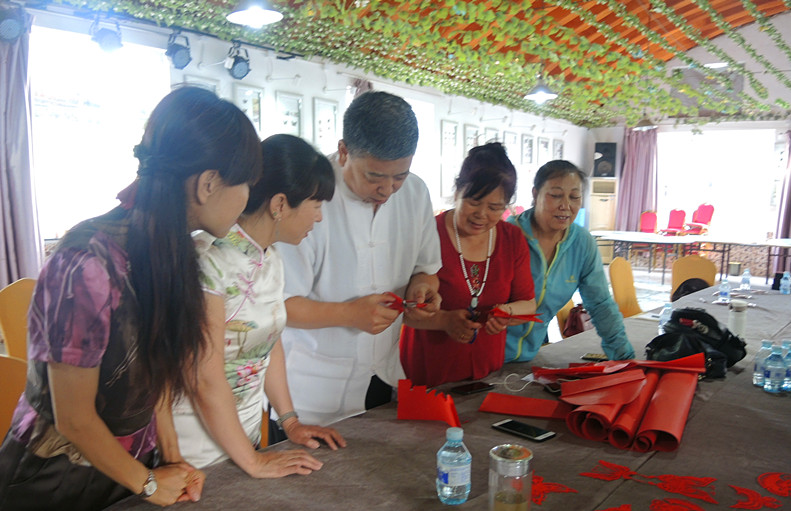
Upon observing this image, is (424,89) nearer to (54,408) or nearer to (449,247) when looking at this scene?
(449,247)

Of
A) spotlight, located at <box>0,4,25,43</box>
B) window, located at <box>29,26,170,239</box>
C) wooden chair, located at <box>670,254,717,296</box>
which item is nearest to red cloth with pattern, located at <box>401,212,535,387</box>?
wooden chair, located at <box>670,254,717,296</box>

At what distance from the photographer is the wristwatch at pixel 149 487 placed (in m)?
1.14

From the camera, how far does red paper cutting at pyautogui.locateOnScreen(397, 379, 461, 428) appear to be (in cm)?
161

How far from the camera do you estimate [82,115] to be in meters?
5.60

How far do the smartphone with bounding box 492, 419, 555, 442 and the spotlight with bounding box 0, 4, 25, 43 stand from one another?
5012mm

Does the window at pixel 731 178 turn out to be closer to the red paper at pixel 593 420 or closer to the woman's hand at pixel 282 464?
the red paper at pixel 593 420

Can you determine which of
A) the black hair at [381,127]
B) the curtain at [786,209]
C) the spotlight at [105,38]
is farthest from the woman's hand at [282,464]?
the curtain at [786,209]

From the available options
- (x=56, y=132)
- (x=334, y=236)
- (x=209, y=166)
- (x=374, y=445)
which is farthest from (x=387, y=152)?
(x=56, y=132)

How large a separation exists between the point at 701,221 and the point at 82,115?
10701mm

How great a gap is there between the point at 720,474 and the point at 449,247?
1.12 metres

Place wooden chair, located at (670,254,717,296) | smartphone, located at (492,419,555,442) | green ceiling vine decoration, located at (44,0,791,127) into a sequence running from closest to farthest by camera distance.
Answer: smartphone, located at (492,419,555,442), wooden chair, located at (670,254,717,296), green ceiling vine decoration, located at (44,0,791,127)

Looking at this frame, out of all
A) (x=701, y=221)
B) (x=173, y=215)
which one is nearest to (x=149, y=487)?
(x=173, y=215)

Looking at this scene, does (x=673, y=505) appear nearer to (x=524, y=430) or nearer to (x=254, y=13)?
(x=524, y=430)

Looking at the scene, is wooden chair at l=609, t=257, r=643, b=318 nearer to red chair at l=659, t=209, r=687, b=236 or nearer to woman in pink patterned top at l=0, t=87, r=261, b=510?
woman in pink patterned top at l=0, t=87, r=261, b=510
